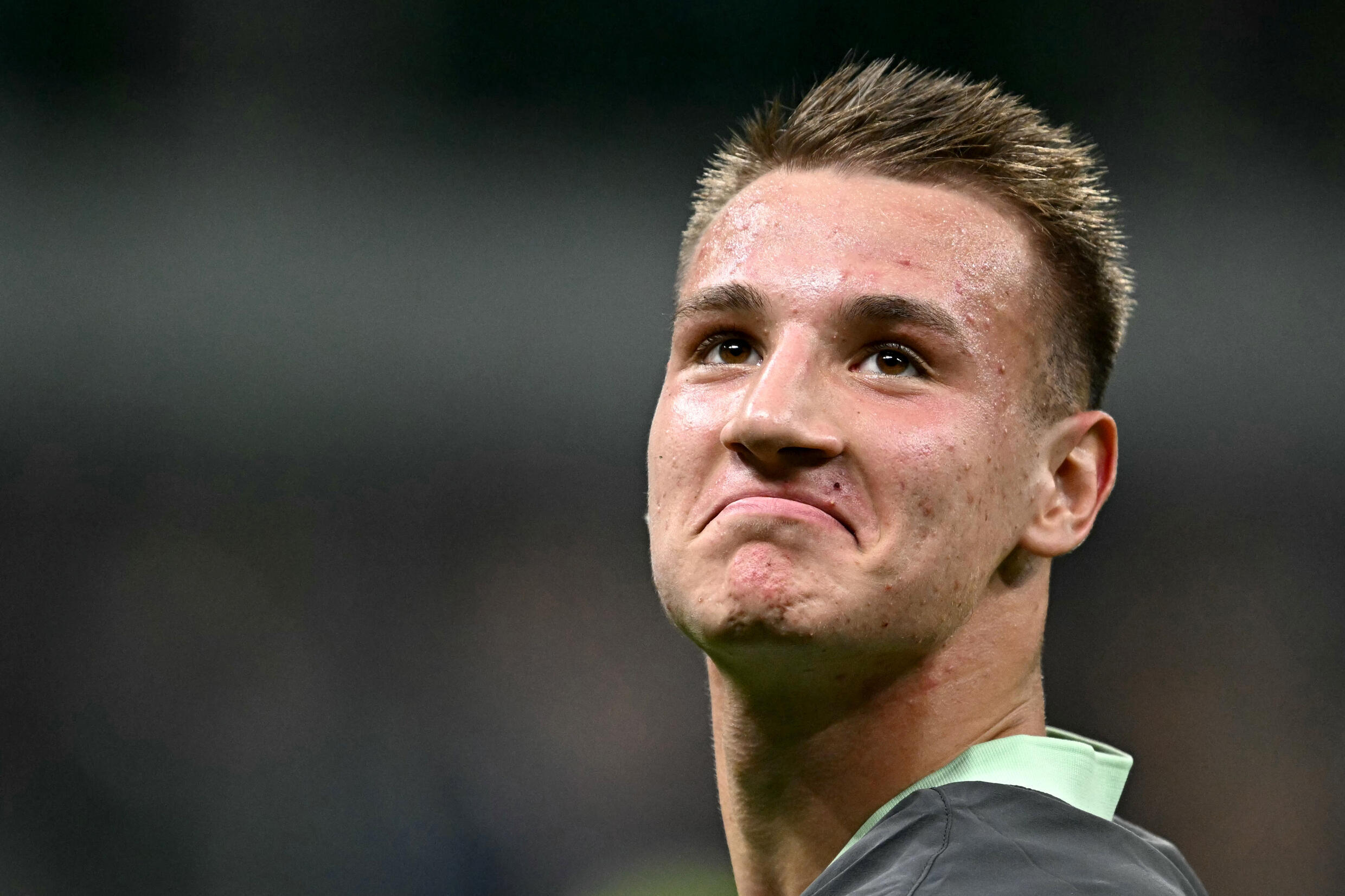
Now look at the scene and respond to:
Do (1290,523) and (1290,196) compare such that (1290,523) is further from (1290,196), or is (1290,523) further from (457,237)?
(457,237)

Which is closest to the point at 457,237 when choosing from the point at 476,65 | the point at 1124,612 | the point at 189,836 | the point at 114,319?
the point at 476,65

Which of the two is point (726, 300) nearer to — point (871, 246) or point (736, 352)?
point (736, 352)

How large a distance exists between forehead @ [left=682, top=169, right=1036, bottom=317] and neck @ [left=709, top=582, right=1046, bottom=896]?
467 mm

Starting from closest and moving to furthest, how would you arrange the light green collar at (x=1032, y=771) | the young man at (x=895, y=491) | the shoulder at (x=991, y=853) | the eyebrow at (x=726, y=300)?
1. the shoulder at (x=991, y=853)
2. the young man at (x=895, y=491)
3. the light green collar at (x=1032, y=771)
4. the eyebrow at (x=726, y=300)

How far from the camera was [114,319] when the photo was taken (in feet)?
14.0

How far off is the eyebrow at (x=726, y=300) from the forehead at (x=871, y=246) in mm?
16

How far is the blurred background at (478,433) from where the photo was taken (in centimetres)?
393

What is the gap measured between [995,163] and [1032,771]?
937 mm

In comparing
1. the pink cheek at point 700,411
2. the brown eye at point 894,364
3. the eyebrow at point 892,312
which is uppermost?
the eyebrow at point 892,312

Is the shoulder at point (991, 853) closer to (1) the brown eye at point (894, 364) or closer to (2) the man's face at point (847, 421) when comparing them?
(2) the man's face at point (847, 421)

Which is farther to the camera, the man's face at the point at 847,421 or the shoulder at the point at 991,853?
the man's face at the point at 847,421

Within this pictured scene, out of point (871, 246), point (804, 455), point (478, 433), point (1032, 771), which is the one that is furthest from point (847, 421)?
point (478, 433)

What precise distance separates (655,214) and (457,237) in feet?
2.33

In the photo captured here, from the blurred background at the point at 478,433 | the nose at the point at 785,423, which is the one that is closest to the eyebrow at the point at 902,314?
the nose at the point at 785,423
